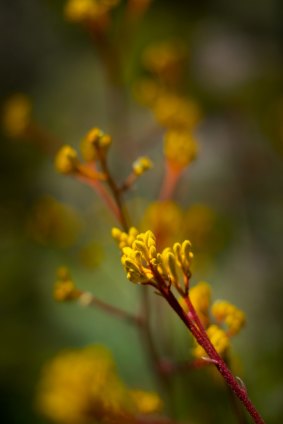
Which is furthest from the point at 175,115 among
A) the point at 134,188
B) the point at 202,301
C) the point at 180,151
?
the point at 202,301

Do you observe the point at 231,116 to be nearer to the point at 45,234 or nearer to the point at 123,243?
the point at 45,234

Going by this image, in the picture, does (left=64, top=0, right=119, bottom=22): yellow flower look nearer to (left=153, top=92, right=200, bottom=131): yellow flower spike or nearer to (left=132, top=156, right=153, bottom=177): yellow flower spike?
(left=153, top=92, right=200, bottom=131): yellow flower spike

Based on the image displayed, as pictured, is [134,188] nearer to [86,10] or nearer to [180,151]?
[180,151]

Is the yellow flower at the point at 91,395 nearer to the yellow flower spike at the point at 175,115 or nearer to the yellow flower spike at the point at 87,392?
the yellow flower spike at the point at 87,392

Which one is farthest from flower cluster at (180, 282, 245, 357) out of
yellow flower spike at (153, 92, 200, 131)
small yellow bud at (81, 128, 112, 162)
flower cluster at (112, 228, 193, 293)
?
yellow flower spike at (153, 92, 200, 131)

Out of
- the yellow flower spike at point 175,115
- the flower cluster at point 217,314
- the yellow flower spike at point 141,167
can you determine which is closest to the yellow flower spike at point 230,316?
the flower cluster at point 217,314

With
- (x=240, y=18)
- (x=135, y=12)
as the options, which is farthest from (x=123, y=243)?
(x=240, y=18)

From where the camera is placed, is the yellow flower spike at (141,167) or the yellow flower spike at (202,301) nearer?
the yellow flower spike at (202,301)
